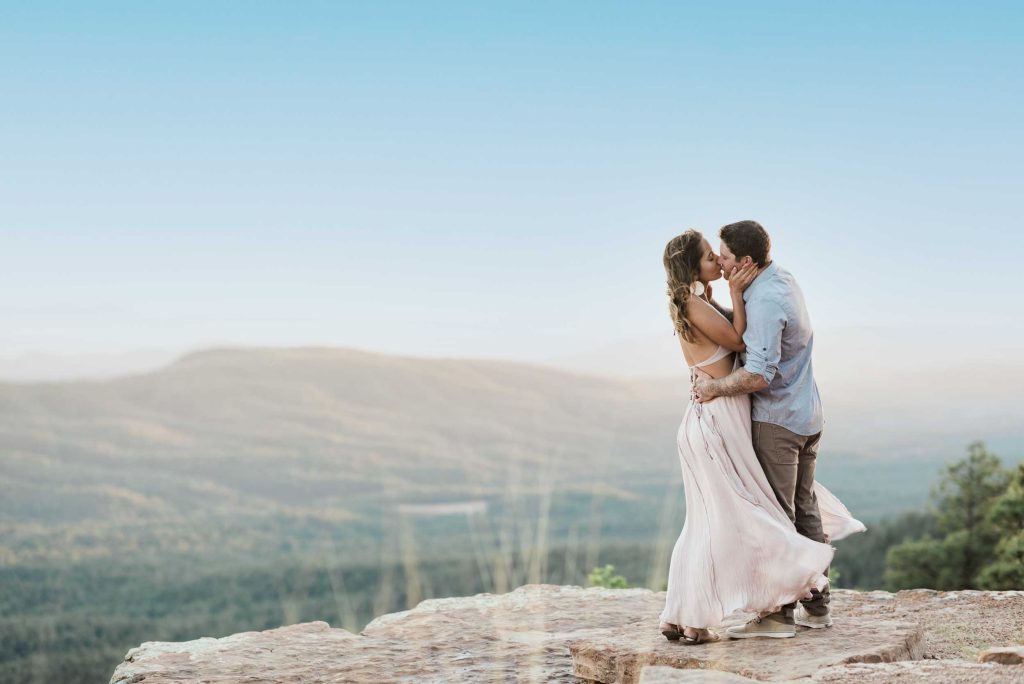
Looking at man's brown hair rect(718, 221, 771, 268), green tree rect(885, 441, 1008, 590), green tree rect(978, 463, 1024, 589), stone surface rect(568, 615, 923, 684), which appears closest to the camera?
stone surface rect(568, 615, 923, 684)

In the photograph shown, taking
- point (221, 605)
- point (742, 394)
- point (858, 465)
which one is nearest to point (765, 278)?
point (742, 394)

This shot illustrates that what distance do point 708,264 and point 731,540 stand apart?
1733mm

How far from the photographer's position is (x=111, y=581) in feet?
136

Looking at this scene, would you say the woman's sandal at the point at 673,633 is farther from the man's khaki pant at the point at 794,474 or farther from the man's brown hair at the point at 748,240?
the man's brown hair at the point at 748,240

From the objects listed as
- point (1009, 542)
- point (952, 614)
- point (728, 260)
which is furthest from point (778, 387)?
point (1009, 542)

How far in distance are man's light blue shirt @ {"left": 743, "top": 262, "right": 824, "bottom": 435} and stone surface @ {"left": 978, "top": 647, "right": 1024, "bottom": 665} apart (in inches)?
61.8

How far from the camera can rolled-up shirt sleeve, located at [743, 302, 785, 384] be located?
5.52m

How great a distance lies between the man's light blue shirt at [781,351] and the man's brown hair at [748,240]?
0.40 ft

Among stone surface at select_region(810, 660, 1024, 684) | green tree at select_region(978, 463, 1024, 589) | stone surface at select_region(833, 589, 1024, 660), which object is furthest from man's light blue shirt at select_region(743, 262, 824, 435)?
green tree at select_region(978, 463, 1024, 589)

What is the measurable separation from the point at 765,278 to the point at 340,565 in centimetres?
3472

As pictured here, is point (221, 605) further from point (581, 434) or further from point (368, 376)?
point (368, 376)

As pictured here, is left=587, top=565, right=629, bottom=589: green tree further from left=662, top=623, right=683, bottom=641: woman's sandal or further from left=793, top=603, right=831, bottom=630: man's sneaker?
left=662, top=623, right=683, bottom=641: woman's sandal

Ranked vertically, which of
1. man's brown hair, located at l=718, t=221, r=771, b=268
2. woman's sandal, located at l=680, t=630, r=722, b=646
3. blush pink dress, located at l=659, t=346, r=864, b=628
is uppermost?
man's brown hair, located at l=718, t=221, r=771, b=268

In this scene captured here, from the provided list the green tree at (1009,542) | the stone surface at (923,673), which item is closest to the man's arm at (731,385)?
the stone surface at (923,673)
